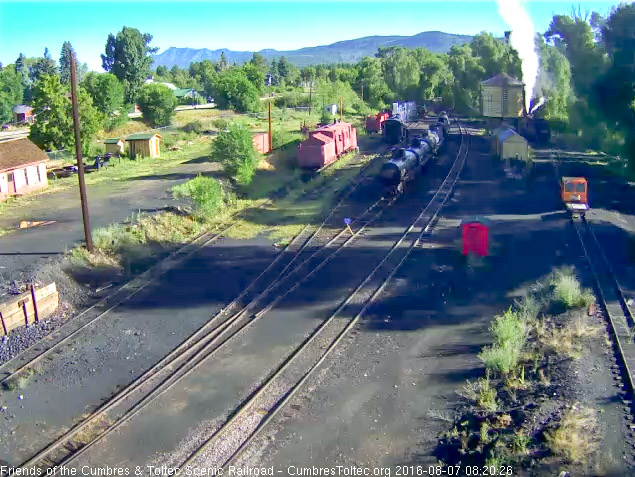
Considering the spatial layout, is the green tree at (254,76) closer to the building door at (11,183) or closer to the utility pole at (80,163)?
the building door at (11,183)

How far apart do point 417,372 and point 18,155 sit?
2703 centimetres

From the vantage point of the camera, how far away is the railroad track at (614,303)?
518 inches

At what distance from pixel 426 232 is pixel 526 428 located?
1416 centimetres

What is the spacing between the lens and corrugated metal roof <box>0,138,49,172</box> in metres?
30.3

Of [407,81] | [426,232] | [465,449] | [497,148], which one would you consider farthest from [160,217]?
[407,81]

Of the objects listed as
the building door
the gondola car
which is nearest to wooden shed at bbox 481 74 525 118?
the gondola car

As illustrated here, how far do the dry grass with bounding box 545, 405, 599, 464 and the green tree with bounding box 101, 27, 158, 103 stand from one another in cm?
6501

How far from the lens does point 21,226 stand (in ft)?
79.3

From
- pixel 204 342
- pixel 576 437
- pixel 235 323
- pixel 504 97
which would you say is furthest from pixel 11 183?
pixel 504 97

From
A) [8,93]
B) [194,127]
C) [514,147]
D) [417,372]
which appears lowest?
[417,372]

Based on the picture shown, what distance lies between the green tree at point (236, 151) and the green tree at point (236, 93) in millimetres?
39137

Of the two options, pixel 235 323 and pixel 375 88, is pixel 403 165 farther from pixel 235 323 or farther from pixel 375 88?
pixel 375 88

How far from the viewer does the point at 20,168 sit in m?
30.8

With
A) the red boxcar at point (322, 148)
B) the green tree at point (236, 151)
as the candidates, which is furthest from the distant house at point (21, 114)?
the green tree at point (236, 151)
